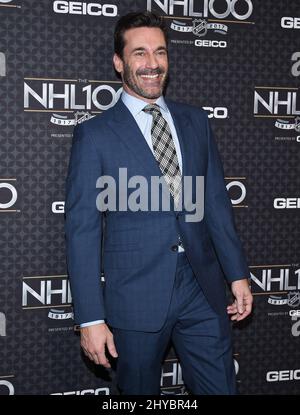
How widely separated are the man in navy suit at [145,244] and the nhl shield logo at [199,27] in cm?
47

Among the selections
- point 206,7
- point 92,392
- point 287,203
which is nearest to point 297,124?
point 287,203

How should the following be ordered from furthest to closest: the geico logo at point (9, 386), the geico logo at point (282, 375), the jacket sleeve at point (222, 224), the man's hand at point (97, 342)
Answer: the geico logo at point (282, 375) → the geico logo at point (9, 386) → the jacket sleeve at point (222, 224) → the man's hand at point (97, 342)

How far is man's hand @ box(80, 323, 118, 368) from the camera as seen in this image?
1.95 meters

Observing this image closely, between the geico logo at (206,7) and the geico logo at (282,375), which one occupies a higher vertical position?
the geico logo at (206,7)

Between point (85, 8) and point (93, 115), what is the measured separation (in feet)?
1.66

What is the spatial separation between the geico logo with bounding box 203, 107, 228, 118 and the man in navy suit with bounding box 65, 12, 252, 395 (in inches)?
19.6

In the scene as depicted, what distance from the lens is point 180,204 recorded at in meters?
2.11

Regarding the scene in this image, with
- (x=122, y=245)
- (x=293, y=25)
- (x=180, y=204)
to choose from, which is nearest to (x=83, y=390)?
(x=122, y=245)

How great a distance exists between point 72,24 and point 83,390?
6.03ft

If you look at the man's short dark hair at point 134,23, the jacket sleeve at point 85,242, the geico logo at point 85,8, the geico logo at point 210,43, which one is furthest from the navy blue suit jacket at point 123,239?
the geico logo at point 210,43

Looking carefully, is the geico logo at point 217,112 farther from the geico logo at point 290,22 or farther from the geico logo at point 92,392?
the geico logo at point 92,392

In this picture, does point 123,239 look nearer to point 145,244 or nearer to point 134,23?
point 145,244

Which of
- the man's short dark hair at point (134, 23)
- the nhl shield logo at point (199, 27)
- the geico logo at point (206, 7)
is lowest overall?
the man's short dark hair at point (134, 23)

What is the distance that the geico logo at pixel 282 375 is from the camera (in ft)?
9.62
